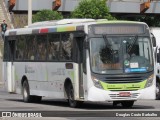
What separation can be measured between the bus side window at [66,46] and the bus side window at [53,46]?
0.39m

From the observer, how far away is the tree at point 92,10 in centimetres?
5562

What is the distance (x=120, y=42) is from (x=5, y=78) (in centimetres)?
824

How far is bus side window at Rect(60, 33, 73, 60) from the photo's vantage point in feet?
75.5

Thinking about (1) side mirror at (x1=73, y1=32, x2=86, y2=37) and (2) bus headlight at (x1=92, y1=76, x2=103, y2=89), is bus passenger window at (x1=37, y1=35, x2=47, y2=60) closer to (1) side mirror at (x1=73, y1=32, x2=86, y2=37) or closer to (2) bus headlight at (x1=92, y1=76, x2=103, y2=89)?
(1) side mirror at (x1=73, y1=32, x2=86, y2=37)

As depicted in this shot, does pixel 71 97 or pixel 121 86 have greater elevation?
pixel 121 86

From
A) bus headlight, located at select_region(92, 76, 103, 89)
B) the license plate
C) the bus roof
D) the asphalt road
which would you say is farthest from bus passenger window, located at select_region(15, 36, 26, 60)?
the license plate

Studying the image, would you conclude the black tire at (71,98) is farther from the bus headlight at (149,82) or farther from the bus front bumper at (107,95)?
the bus headlight at (149,82)

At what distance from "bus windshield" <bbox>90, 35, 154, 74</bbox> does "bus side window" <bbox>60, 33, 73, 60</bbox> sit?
47.7 inches

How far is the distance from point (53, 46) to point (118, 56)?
3.12m

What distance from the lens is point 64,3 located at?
238ft

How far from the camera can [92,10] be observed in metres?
55.9

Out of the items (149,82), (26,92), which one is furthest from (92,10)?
(149,82)

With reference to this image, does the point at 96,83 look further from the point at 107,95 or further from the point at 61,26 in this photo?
the point at 61,26

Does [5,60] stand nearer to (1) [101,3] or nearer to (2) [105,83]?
(2) [105,83]
